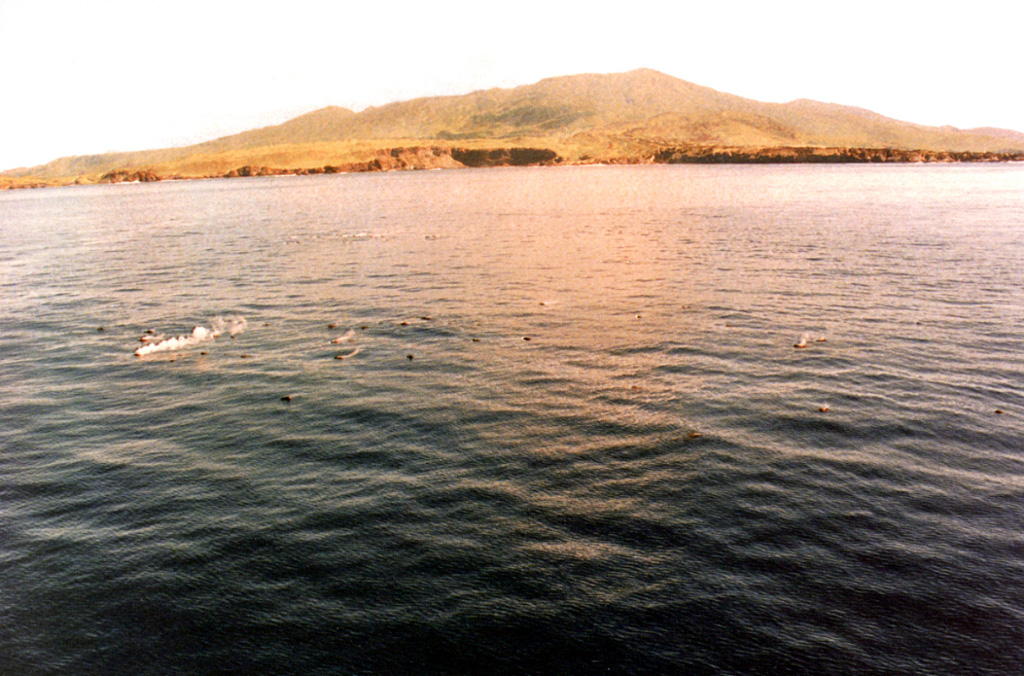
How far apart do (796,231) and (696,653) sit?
2709 inches

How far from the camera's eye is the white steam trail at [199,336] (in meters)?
32.5

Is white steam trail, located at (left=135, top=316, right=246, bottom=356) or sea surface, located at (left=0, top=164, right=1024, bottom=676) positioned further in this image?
white steam trail, located at (left=135, top=316, right=246, bottom=356)

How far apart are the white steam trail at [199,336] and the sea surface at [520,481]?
239mm

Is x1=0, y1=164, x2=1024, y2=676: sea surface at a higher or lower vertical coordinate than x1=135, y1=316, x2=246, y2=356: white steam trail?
lower

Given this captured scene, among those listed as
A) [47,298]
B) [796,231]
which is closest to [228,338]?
[47,298]

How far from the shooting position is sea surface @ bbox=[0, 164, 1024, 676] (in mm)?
12508

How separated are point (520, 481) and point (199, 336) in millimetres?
23767

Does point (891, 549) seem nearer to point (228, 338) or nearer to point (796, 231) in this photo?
point (228, 338)

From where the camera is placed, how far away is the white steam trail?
107 feet

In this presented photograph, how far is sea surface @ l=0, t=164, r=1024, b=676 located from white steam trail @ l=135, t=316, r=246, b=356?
24 cm

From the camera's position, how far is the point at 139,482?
1880 centimetres

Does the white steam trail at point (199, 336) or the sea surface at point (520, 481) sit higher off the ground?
the white steam trail at point (199, 336)

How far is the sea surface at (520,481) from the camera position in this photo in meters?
12.5

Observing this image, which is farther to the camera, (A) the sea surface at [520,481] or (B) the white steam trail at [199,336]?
(B) the white steam trail at [199,336]
